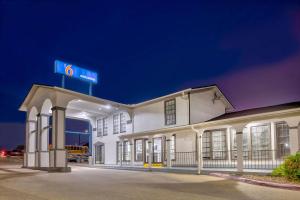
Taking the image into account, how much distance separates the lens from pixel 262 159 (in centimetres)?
1853

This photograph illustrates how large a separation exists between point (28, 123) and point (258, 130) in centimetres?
1817

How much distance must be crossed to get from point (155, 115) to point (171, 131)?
4139 millimetres

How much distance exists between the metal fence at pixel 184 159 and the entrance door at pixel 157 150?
7.04 feet

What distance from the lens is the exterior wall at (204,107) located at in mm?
22859

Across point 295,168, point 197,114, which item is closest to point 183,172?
point 197,114

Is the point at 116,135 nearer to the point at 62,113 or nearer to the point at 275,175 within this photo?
the point at 62,113

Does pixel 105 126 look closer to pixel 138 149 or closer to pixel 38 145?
pixel 138 149

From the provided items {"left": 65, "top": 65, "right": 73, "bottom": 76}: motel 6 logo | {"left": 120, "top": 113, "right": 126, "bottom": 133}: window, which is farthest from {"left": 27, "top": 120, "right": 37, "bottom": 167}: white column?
{"left": 120, "top": 113, "right": 126, "bottom": 133}: window

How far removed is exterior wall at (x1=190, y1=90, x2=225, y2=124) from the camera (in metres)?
22.9

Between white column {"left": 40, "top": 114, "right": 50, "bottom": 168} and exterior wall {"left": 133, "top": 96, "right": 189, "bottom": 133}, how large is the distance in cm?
713

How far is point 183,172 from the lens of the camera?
2034 cm

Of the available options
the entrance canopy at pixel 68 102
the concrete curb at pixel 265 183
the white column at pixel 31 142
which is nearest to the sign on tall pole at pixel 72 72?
the entrance canopy at pixel 68 102

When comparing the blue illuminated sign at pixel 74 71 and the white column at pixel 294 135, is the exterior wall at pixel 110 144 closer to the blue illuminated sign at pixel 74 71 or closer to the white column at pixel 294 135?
the blue illuminated sign at pixel 74 71

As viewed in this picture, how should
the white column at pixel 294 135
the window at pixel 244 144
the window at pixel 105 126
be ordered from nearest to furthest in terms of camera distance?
the white column at pixel 294 135, the window at pixel 244 144, the window at pixel 105 126
